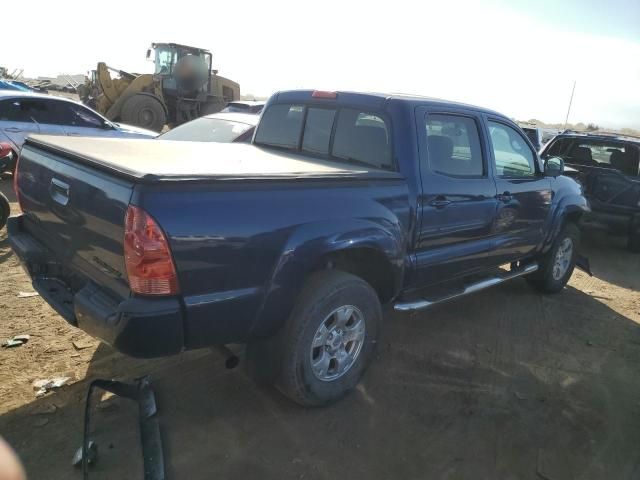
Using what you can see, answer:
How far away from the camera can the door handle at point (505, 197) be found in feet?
14.2

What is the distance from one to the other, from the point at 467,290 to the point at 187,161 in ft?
8.21

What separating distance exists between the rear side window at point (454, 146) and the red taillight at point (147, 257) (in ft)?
7.03

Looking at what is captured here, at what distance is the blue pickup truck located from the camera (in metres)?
2.36

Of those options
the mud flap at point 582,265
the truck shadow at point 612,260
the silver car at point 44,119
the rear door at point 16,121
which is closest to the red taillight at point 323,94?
the mud flap at point 582,265

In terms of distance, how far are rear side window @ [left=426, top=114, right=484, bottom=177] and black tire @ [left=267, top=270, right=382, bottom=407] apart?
46.9 inches

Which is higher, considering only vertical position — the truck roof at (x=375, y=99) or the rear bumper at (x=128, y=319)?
the truck roof at (x=375, y=99)

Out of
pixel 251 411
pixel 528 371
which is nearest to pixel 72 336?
pixel 251 411

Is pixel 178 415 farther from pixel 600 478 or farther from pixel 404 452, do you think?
pixel 600 478

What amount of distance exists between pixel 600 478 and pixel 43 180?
3.70m

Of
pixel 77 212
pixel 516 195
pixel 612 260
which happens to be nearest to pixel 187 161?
pixel 77 212

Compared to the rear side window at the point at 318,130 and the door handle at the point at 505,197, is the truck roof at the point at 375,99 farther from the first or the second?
the door handle at the point at 505,197

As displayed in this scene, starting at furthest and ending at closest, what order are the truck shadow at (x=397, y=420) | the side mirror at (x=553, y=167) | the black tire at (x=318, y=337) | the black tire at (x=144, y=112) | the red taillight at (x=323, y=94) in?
the black tire at (x=144, y=112) → the side mirror at (x=553, y=167) → the red taillight at (x=323, y=94) → the black tire at (x=318, y=337) → the truck shadow at (x=397, y=420)

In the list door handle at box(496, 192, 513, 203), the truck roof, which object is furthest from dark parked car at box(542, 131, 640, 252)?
the truck roof

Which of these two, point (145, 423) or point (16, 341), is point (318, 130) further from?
point (16, 341)
